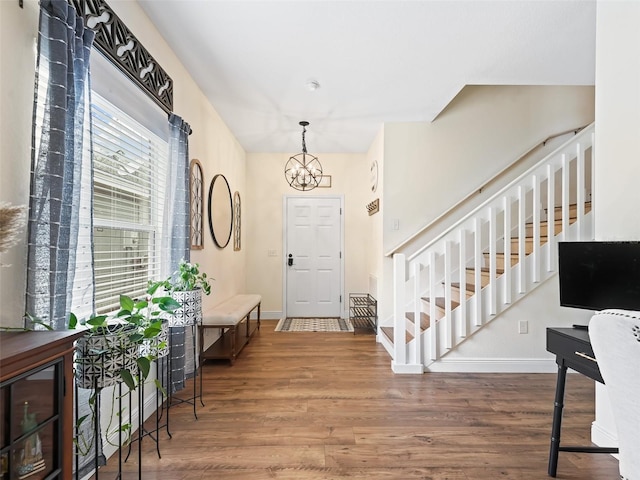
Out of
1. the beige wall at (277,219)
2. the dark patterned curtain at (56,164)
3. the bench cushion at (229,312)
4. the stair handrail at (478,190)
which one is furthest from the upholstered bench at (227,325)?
the stair handrail at (478,190)

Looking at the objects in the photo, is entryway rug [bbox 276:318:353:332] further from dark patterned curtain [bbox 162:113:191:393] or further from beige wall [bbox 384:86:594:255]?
dark patterned curtain [bbox 162:113:191:393]

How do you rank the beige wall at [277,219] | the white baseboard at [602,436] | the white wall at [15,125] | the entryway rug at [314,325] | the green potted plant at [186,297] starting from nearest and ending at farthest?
the white wall at [15,125] → the white baseboard at [602,436] → the green potted plant at [186,297] → the entryway rug at [314,325] → the beige wall at [277,219]

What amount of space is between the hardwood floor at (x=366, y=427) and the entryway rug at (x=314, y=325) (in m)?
1.31

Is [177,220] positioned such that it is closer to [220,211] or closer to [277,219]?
[220,211]

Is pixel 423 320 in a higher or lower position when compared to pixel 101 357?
lower

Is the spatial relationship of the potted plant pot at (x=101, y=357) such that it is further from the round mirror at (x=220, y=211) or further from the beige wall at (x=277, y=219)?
the beige wall at (x=277, y=219)

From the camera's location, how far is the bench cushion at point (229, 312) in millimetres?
3072

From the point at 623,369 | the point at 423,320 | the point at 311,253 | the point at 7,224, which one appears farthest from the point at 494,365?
the point at 7,224

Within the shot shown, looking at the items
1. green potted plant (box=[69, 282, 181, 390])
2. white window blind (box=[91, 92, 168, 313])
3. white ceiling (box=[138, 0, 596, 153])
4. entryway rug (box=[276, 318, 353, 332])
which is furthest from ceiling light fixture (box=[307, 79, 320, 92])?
entryway rug (box=[276, 318, 353, 332])

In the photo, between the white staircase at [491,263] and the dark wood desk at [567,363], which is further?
the white staircase at [491,263]

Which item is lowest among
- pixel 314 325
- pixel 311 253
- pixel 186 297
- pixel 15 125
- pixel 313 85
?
pixel 314 325

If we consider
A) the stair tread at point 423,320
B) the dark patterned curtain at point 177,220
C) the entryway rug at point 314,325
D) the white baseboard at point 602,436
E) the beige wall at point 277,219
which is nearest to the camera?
the white baseboard at point 602,436

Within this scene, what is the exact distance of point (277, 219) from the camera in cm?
531

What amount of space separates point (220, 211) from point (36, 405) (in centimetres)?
289
